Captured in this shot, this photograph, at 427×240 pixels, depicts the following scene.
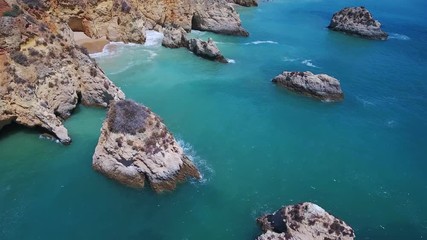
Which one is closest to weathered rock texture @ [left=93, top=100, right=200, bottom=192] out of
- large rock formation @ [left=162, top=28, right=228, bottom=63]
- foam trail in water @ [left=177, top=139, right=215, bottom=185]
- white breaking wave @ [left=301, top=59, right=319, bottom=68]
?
foam trail in water @ [left=177, top=139, right=215, bottom=185]

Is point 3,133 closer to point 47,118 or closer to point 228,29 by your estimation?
point 47,118

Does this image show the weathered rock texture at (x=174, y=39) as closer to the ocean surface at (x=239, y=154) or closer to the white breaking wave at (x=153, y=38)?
the ocean surface at (x=239, y=154)

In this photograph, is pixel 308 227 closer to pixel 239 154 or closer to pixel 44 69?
pixel 239 154

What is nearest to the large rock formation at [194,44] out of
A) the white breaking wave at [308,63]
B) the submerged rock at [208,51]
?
the submerged rock at [208,51]

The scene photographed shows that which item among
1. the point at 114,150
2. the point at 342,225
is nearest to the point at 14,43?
the point at 114,150

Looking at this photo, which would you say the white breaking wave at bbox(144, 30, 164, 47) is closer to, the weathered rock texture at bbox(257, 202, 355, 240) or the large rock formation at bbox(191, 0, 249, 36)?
the large rock formation at bbox(191, 0, 249, 36)
